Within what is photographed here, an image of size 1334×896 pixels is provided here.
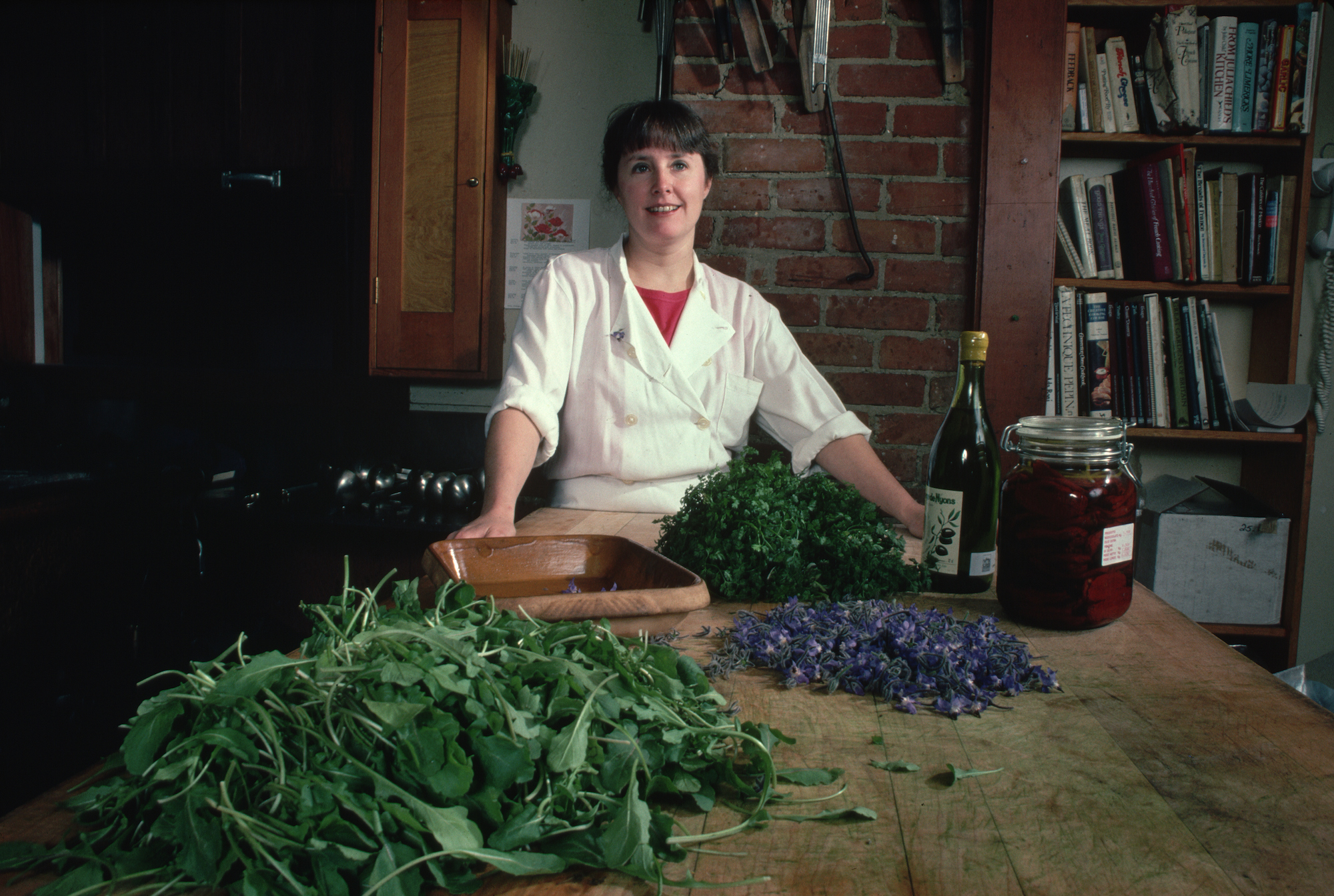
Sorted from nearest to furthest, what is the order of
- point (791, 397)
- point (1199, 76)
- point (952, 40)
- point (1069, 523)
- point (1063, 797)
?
point (1063, 797) < point (1069, 523) < point (791, 397) < point (952, 40) < point (1199, 76)

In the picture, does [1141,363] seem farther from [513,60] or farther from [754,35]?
[513,60]

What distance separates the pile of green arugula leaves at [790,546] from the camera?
0.93 metres

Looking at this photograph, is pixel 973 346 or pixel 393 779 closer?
pixel 393 779

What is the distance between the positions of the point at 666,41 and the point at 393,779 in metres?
2.13

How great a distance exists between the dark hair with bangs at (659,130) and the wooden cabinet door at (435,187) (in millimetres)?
752

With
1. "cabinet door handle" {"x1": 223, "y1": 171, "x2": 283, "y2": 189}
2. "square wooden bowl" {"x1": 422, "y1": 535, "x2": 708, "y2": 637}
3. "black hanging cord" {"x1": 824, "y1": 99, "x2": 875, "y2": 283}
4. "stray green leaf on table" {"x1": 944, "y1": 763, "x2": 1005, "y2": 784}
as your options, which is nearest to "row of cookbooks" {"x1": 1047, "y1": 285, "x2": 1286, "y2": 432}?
"black hanging cord" {"x1": 824, "y1": 99, "x2": 875, "y2": 283}

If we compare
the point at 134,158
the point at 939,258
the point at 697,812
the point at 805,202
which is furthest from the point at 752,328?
the point at 134,158

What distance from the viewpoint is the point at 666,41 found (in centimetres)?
215

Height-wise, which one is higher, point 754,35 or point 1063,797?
point 754,35

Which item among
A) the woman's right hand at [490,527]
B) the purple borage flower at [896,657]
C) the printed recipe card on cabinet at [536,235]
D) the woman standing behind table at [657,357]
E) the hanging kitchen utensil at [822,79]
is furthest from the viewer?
the printed recipe card on cabinet at [536,235]

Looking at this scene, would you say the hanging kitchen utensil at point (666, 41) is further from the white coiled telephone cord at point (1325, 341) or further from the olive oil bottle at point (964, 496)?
the white coiled telephone cord at point (1325, 341)

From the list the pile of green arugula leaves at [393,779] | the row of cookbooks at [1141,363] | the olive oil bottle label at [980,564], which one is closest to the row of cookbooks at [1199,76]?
the row of cookbooks at [1141,363]

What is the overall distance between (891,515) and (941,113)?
4.08ft

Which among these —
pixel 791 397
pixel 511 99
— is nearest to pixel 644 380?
pixel 791 397
